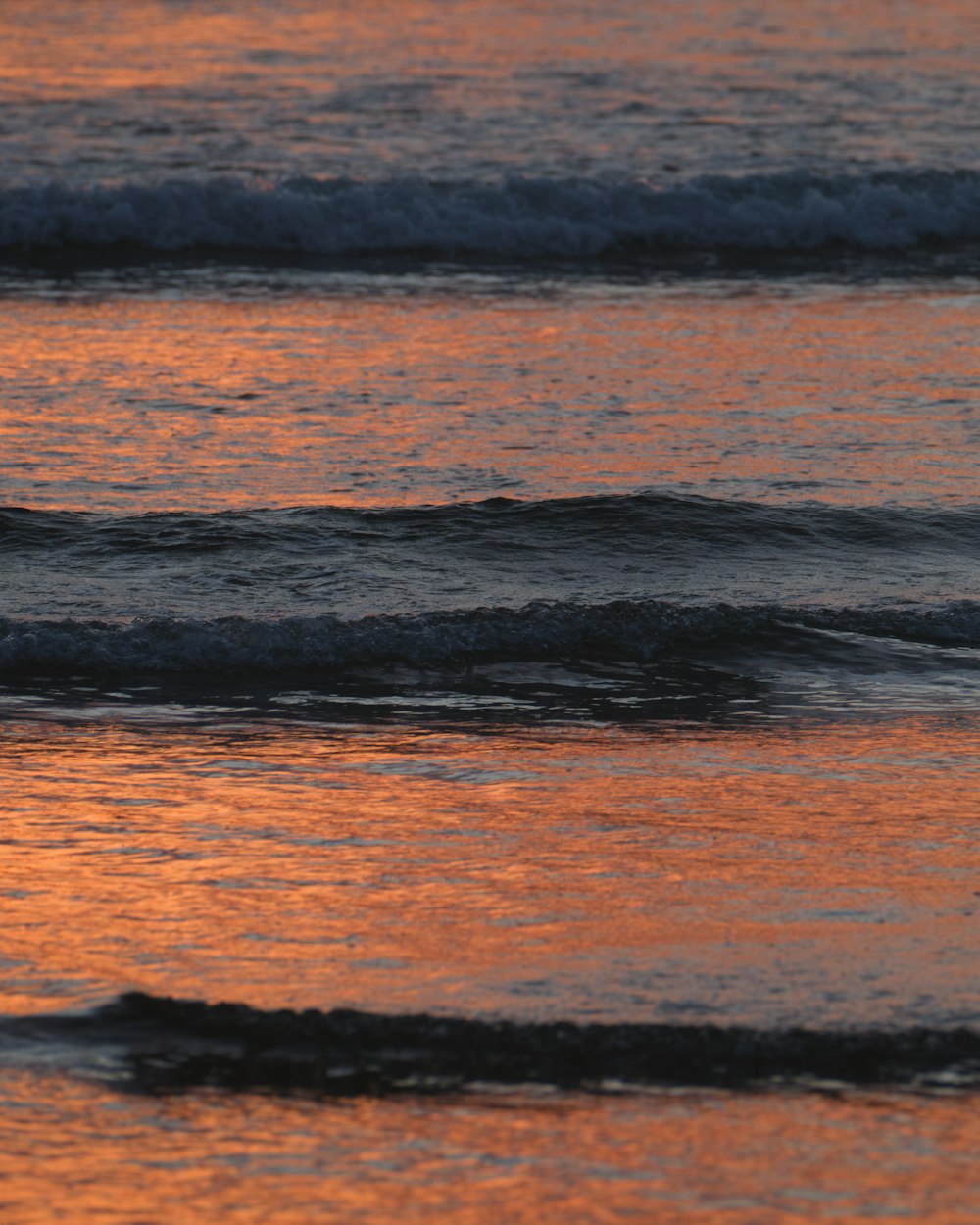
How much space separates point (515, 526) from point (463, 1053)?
355 centimetres

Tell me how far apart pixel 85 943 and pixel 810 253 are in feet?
34.9

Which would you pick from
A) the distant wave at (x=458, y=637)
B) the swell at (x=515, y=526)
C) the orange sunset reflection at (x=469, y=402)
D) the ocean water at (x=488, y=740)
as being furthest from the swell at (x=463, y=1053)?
the orange sunset reflection at (x=469, y=402)

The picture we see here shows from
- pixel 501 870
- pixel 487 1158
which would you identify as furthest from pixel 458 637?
pixel 487 1158

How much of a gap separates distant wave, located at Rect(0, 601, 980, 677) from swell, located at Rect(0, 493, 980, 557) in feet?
2.58

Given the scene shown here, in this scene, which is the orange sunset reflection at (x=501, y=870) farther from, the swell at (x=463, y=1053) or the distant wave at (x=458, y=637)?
the distant wave at (x=458, y=637)

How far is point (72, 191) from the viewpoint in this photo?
44.8 feet

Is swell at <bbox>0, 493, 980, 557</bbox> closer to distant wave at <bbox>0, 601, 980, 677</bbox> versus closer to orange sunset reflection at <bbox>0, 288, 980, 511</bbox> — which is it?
orange sunset reflection at <bbox>0, 288, 980, 511</bbox>

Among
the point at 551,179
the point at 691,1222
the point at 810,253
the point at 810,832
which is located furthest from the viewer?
the point at 551,179

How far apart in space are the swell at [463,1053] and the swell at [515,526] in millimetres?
3158

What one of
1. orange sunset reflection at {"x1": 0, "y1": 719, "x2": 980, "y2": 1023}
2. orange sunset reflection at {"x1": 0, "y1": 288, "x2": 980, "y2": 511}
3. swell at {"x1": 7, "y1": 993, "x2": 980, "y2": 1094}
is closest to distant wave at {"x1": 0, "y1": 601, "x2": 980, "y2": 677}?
orange sunset reflection at {"x1": 0, "y1": 719, "x2": 980, "y2": 1023}

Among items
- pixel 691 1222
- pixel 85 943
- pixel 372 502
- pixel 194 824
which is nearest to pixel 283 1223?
pixel 691 1222

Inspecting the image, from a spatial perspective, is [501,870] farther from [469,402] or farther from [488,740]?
[469,402]

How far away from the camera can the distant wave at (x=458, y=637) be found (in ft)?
16.5

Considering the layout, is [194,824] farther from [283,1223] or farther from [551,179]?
[551,179]
